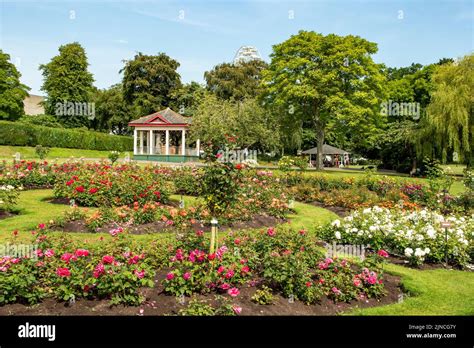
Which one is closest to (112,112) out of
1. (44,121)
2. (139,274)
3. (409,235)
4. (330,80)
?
(44,121)

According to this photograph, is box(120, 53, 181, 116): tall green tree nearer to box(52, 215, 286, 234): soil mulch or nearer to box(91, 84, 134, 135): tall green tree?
box(91, 84, 134, 135): tall green tree

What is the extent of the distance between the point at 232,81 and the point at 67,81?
21.0 m

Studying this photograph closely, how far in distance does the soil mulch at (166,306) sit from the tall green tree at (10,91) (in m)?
46.8

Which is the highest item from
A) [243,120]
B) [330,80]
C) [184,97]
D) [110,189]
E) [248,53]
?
[248,53]

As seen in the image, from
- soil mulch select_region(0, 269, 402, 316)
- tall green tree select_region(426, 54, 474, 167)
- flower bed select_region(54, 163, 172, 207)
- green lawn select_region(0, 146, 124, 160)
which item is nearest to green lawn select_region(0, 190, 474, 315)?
soil mulch select_region(0, 269, 402, 316)

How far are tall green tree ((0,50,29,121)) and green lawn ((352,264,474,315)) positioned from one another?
4785cm

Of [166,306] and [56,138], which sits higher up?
[56,138]

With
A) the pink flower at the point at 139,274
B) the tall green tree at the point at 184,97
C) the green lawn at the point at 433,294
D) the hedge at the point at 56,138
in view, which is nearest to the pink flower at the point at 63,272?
the pink flower at the point at 139,274

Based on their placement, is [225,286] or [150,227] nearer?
[225,286]

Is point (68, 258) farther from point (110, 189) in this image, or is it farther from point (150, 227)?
point (110, 189)

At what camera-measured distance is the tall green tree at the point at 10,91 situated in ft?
148

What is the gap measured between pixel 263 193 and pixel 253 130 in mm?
25991

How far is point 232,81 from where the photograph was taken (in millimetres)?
53562
